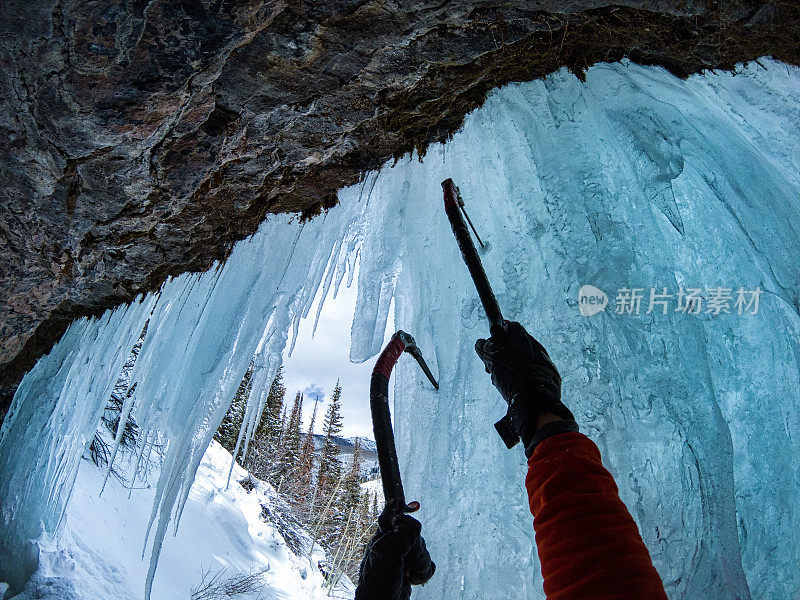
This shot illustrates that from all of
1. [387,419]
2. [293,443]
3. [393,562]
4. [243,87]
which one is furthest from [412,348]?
[293,443]

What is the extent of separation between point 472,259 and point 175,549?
7.48m

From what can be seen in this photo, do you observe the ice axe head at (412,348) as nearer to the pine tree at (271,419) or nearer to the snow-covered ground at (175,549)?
the snow-covered ground at (175,549)

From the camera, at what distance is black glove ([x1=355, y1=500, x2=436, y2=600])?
1295 millimetres

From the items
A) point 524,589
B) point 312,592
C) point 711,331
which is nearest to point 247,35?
point 711,331

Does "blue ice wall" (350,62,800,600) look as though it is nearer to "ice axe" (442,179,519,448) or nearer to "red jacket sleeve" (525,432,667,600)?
"ice axe" (442,179,519,448)

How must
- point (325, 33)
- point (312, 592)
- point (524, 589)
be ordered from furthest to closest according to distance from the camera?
point (312, 592), point (325, 33), point (524, 589)

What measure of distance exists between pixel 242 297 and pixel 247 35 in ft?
5.36

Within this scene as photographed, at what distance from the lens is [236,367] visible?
2.72 metres

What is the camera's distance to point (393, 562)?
133 cm

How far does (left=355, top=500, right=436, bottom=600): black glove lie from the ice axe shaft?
2.48 feet

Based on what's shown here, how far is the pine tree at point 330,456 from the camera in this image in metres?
19.2

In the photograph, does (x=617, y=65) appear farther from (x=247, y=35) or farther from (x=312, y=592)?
(x=312, y=592)

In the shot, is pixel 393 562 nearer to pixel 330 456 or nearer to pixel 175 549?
pixel 175 549

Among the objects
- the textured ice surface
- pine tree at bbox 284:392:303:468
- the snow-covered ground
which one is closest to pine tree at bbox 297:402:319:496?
pine tree at bbox 284:392:303:468
